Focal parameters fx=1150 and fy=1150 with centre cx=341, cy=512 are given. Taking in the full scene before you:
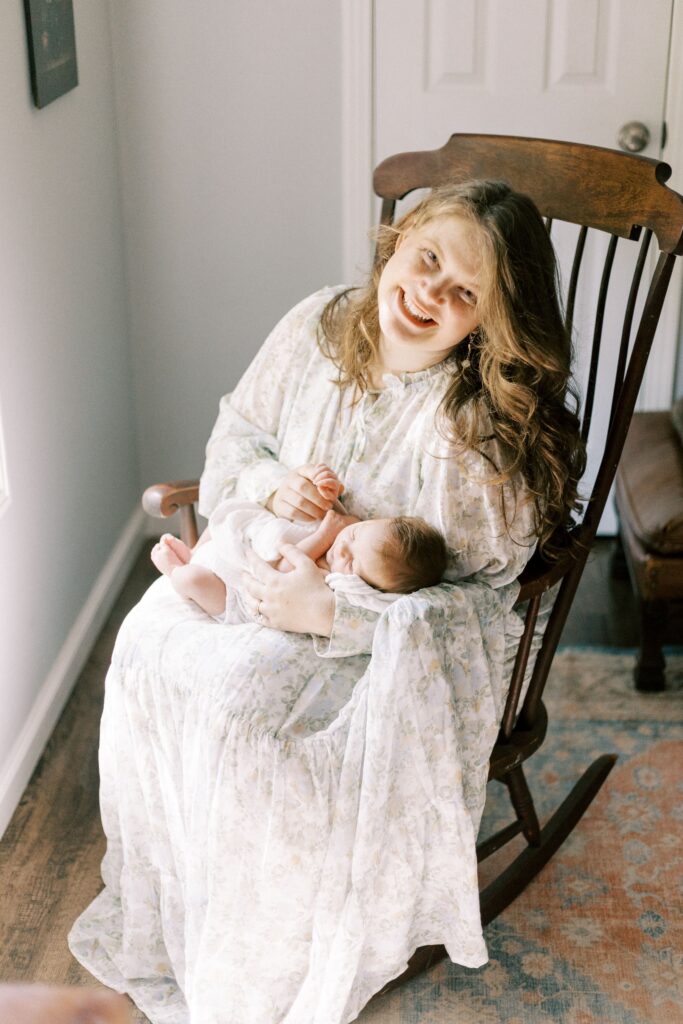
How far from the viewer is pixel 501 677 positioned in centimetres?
182

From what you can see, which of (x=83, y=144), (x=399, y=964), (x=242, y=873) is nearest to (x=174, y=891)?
(x=242, y=873)

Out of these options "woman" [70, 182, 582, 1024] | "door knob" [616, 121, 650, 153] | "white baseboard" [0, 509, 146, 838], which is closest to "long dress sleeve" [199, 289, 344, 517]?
"woman" [70, 182, 582, 1024]

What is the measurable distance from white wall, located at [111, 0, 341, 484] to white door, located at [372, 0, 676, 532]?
0.16 m

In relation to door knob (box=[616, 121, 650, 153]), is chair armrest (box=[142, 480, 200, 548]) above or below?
below

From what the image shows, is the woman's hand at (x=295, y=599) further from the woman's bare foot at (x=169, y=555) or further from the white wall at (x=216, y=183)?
the white wall at (x=216, y=183)

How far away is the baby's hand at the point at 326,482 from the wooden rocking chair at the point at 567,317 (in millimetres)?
302

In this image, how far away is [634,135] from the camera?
2910 millimetres

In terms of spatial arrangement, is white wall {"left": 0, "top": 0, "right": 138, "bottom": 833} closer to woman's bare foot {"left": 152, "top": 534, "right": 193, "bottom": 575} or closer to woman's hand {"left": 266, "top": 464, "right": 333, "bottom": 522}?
woman's bare foot {"left": 152, "top": 534, "right": 193, "bottom": 575}

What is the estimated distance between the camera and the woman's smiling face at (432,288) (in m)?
1.81

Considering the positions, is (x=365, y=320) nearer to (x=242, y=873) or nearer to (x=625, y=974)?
(x=242, y=873)

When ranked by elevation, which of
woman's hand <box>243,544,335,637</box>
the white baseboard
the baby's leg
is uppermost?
woman's hand <box>243,544,335,637</box>

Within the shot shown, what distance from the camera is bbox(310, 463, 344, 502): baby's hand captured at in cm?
188

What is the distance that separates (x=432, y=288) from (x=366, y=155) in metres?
1.31

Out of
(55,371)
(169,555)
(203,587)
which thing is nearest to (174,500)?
(169,555)
